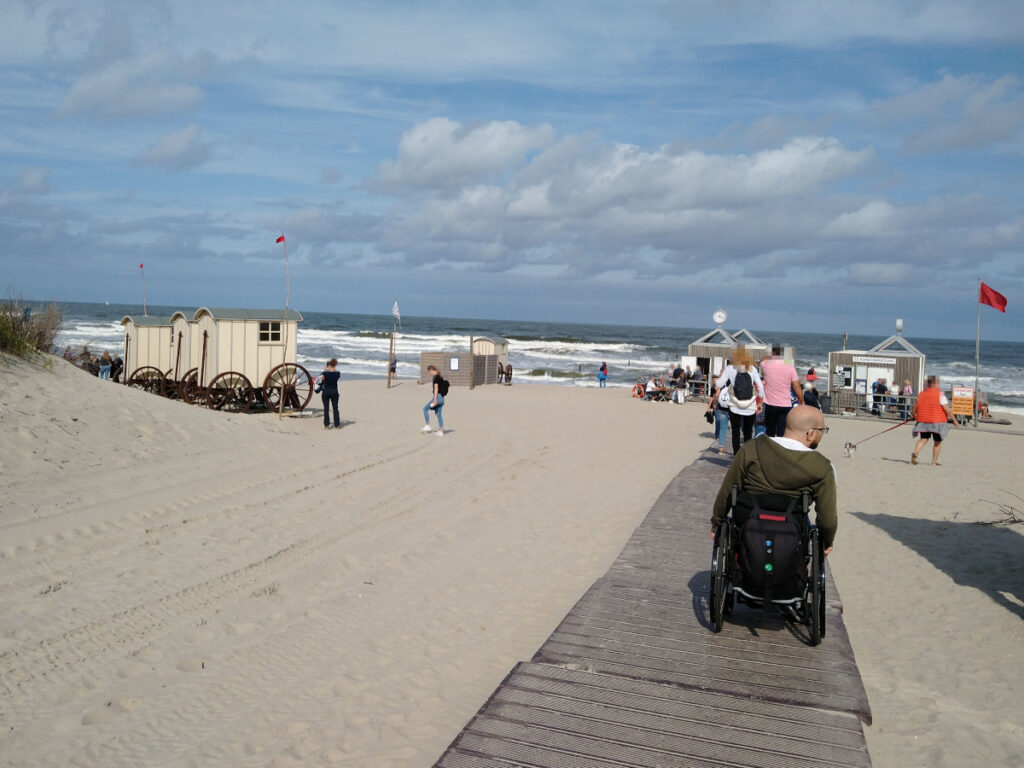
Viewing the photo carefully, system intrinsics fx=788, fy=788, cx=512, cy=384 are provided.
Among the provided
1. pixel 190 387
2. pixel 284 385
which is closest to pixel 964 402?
pixel 284 385

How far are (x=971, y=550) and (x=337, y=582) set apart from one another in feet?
18.8

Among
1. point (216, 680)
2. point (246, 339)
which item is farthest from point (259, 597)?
point (246, 339)

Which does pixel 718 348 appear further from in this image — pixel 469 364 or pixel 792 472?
pixel 792 472

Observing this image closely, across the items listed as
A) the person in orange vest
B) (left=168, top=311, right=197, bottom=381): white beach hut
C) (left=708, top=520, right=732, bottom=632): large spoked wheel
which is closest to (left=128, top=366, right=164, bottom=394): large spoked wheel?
(left=168, top=311, right=197, bottom=381): white beach hut

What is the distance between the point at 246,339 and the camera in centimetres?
1527

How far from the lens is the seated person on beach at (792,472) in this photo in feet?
13.1

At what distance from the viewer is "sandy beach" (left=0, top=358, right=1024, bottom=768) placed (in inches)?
153

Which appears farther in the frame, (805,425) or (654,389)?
(654,389)

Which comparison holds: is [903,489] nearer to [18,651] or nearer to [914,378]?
[18,651]

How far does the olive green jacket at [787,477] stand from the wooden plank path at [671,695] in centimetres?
71

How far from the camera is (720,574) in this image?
4.27m

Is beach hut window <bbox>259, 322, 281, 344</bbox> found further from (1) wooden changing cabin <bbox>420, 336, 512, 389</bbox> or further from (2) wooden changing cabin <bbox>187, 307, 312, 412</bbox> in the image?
(1) wooden changing cabin <bbox>420, 336, 512, 389</bbox>

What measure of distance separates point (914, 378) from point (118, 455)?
21260 millimetres

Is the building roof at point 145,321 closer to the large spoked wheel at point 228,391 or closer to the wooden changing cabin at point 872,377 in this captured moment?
the large spoked wheel at point 228,391
